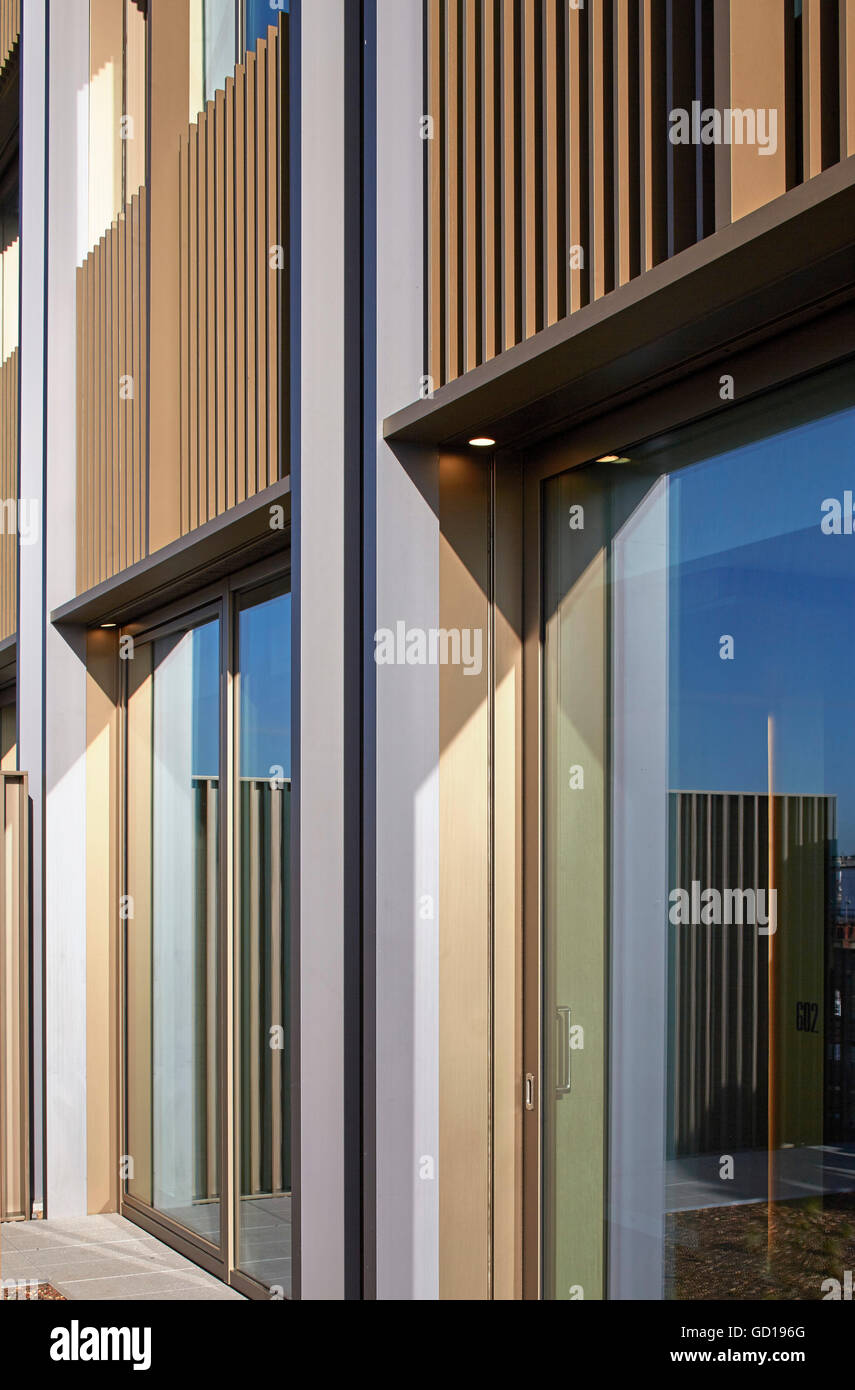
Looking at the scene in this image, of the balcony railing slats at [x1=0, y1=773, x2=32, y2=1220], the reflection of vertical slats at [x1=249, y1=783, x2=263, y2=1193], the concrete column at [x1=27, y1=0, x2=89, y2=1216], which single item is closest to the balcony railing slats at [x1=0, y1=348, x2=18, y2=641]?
the concrete column at [x1=27, y1=0, x2=89, y2=1216]

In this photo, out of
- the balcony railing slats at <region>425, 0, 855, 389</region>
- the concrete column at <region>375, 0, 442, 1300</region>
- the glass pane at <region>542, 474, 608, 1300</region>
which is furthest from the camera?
the concrete column at <region>375, 0, 442, 1300</region>

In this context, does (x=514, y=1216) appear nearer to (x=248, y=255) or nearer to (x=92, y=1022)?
(x=248, y=255)

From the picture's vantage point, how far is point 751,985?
3.12 metres

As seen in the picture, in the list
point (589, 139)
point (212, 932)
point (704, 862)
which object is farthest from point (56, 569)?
point (704, 862)

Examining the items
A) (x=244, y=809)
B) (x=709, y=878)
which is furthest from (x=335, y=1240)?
(x=244, y=809)

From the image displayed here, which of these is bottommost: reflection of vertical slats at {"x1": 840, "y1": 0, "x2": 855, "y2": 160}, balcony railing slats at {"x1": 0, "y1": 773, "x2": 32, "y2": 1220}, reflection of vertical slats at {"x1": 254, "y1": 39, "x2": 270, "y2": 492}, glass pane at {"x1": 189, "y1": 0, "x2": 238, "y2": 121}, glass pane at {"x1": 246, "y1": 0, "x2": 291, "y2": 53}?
balcony railing slats at {"x1": 0, "y1": 773, "x2": 32, "y2": 1220}

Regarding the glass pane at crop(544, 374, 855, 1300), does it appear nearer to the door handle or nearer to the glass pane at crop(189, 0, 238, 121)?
the door handle

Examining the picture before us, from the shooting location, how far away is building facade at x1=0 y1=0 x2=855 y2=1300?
297 cm

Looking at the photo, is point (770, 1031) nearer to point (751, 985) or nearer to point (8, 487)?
point (751, 985)

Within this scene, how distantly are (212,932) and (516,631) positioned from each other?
3015 millimetres

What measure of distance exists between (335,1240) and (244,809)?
2365 millimetres

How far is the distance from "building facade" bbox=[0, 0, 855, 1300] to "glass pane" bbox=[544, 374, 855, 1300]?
1 cm

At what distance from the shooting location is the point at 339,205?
4.45 m
